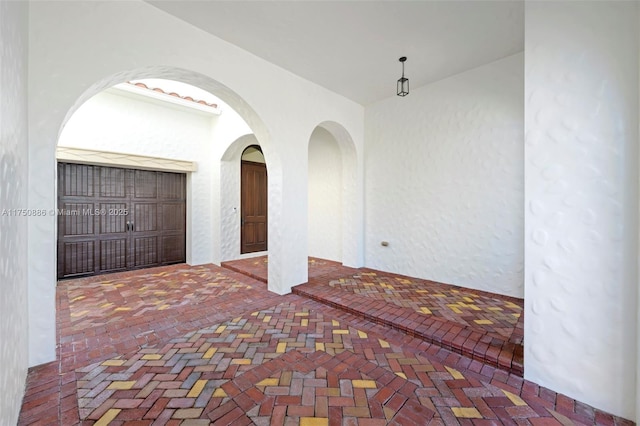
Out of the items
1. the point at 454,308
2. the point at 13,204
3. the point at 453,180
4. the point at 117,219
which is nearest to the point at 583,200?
the point at 454,308

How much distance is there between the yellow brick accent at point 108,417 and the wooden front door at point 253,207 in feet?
14.6

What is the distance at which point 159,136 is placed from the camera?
5.08 m

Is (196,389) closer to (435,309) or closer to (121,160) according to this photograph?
(435,309)

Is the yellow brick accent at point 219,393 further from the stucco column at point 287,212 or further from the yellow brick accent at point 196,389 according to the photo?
the stucco column at point 287,212

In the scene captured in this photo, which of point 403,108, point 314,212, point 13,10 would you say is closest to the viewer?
point 13,10

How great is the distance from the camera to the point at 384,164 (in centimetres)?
477

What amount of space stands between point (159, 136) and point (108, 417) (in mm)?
4784

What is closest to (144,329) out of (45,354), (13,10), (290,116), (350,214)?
(45,354)

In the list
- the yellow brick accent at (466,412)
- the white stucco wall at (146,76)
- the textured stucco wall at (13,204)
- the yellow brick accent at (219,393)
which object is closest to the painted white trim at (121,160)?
the white stucco wall at (146,76)

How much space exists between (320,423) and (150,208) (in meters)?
5.20

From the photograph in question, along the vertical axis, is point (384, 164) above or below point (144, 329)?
above

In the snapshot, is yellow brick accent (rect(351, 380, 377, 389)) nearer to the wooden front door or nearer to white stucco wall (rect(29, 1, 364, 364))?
white stucco wall (rect(29, 1, 364, 364))

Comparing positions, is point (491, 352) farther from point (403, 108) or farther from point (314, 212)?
point (314, 212)

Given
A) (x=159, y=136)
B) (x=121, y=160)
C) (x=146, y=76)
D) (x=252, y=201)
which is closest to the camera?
(x=146, y=76)
